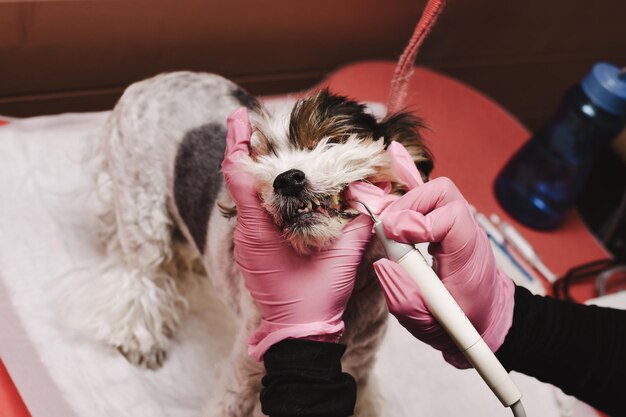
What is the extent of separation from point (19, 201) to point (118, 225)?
0.29m

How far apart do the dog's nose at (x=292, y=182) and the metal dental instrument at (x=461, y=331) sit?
0.14 m

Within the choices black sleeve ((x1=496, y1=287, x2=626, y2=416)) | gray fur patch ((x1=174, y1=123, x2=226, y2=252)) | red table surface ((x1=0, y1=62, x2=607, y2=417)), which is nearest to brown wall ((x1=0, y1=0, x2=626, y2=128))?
red table surface ((x1=0, y1=62, x2=607, y2=417))

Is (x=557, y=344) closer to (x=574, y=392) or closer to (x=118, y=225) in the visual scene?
(x=574, y=392)

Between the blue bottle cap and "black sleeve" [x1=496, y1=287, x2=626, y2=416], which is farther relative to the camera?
the blue bottle cap

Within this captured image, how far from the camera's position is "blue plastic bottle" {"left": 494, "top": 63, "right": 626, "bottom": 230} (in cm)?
152

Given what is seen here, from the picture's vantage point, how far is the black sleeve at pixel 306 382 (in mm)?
706

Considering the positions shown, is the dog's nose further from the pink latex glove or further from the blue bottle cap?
the blue bottle cap

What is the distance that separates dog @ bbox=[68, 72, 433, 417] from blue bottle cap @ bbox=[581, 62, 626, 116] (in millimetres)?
826

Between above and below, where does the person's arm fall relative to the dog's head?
below

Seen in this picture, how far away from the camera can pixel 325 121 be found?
0.76 metres

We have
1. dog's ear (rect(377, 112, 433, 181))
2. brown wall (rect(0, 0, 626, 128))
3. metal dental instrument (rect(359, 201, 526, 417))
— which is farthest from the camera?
brown wall (rect(0, 0, 626, 128))

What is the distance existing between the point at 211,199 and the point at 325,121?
367mm

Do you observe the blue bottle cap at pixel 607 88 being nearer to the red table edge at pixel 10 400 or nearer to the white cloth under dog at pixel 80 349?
the white cloth under dog at pixel 80 349

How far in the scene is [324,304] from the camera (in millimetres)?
758
